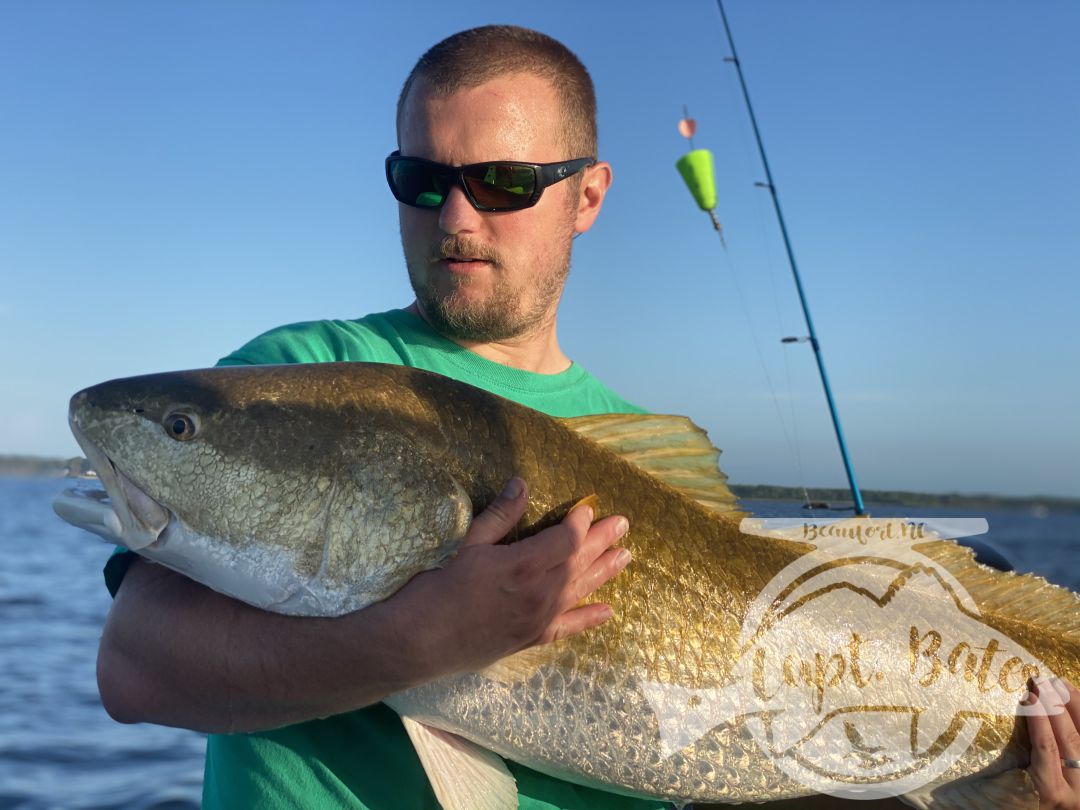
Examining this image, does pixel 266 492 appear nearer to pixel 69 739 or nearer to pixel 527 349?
pixel 527 349

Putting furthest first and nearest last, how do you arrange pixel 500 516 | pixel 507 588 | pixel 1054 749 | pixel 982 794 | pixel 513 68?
pixel 513 68 < pixel 982 794 < pixel 1054 749 < pixel 500 516 < pixel 507 588

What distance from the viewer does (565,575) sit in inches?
84.9

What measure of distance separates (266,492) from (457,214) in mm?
1263

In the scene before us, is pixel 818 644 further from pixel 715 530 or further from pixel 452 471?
pixel 452 471

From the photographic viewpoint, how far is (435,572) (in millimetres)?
2111

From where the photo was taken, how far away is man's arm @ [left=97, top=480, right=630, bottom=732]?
208cm

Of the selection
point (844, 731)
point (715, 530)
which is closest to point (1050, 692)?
point (844, 731)

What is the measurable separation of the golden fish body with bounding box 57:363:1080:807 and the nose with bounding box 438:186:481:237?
752 mm

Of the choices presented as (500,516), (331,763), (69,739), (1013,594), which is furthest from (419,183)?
(69,739)

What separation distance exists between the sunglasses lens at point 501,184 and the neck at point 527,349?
45 cm

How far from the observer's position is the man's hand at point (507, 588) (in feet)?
6.79

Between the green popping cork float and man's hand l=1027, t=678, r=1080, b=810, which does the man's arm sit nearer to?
man's hand l=1027, t=678, r=1080, b=810

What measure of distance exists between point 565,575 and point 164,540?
966 mm

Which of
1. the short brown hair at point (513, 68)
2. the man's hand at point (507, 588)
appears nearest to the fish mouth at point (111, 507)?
the man's hand at point (507, 588)
